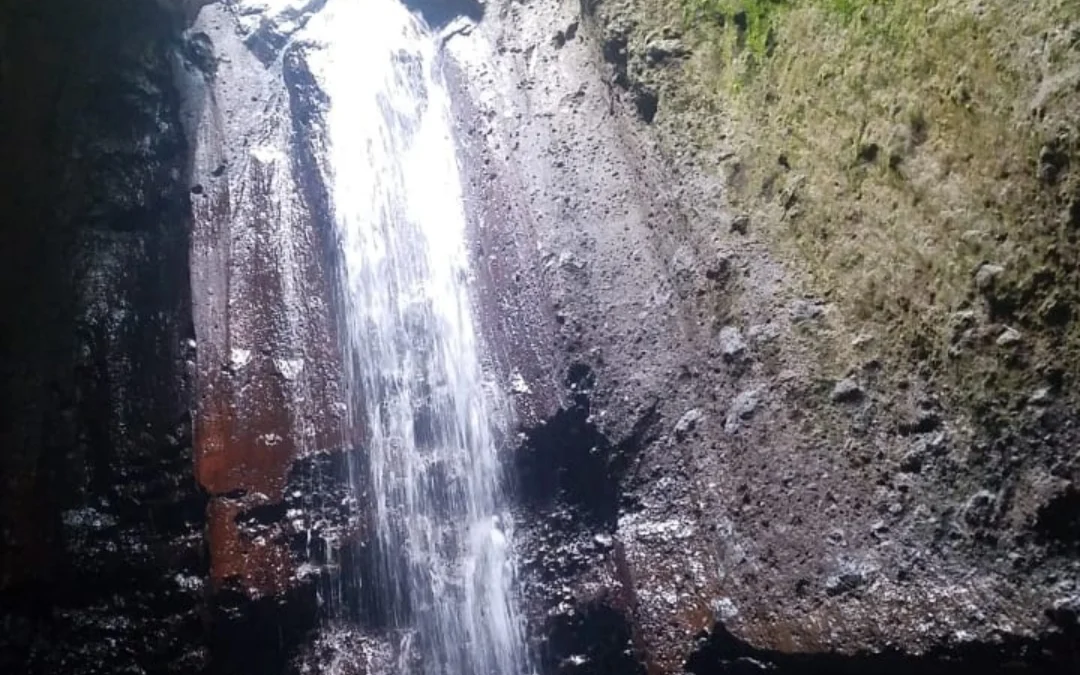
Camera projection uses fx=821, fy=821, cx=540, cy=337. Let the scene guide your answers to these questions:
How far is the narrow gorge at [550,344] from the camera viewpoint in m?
2.97

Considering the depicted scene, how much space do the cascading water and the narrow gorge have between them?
0.08ft

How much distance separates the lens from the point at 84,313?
475 centimetres

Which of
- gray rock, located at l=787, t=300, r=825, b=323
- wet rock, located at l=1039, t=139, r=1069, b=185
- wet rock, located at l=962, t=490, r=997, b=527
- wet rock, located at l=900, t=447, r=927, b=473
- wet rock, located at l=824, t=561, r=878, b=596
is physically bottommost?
wet rock, located at l=824, t=561, r=878, b=596

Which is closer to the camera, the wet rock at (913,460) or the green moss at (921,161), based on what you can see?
the green moss at (921,161)

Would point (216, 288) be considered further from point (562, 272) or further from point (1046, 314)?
point (1046, 314)

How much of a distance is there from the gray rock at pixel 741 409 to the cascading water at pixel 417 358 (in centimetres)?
140

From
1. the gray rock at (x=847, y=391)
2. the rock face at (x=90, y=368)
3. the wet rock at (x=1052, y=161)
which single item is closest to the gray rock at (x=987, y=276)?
the wet rock at (x=1052, y=161)

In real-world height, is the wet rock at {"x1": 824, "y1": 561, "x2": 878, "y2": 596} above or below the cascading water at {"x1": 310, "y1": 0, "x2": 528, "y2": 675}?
below

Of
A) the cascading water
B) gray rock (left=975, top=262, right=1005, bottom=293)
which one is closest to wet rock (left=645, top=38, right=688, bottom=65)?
the cascading water

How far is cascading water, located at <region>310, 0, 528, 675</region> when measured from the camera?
446 centimetres

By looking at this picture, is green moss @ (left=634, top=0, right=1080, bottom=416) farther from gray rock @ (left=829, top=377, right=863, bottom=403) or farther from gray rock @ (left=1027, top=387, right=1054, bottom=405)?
gray rock @ (left=829, top=377, right=863, bottom=403)

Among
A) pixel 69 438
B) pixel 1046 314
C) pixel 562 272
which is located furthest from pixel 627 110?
pixel 69 438

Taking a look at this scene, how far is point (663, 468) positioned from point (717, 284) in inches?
38.6

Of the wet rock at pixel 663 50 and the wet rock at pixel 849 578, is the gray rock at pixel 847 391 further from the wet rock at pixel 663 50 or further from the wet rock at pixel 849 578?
the wet rock at pixel 663 50
